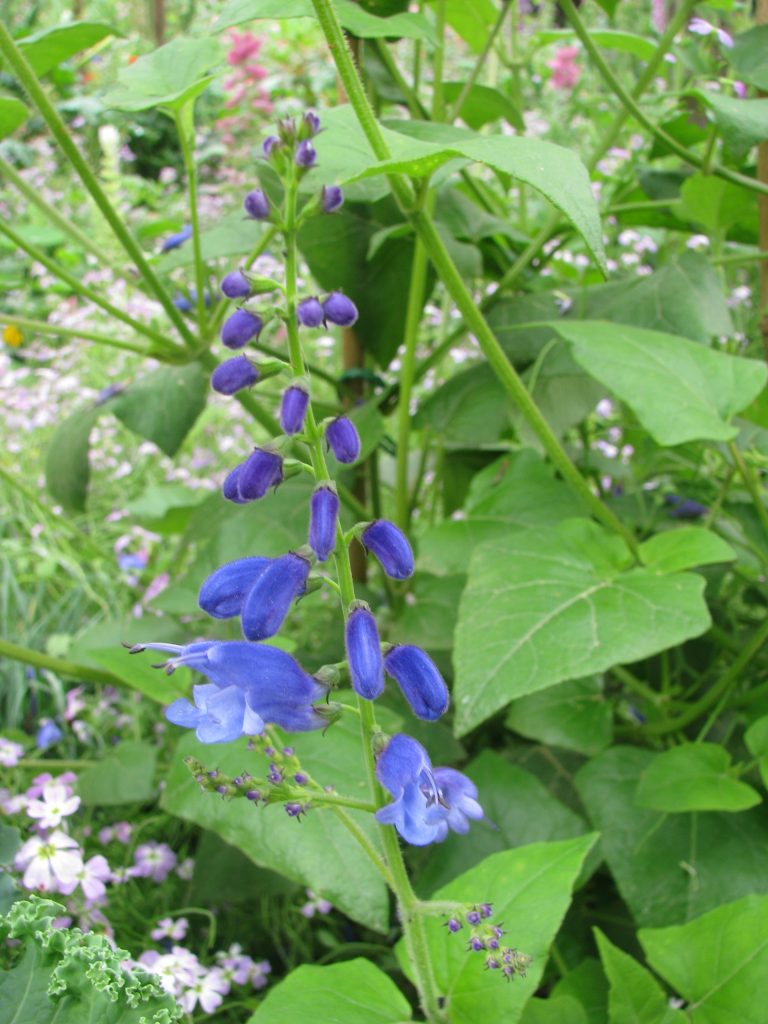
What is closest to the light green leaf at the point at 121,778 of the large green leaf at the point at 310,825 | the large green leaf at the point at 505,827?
the large green leaf at the point at 310,825

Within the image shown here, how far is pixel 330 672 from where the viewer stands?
92 cm

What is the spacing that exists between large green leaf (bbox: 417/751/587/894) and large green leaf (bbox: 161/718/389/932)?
25cm

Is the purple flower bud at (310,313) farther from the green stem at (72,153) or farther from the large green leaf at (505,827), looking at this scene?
the large green leaf at (505,827)

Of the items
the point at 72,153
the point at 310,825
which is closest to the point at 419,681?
the point at 310,825

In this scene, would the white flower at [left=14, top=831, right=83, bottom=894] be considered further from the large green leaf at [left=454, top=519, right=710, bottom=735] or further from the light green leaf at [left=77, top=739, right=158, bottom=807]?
the large green leaf at [left=454, top=519, right=710, bottom=735]

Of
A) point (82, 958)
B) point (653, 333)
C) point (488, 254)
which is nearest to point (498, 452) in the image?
point (488, 254)

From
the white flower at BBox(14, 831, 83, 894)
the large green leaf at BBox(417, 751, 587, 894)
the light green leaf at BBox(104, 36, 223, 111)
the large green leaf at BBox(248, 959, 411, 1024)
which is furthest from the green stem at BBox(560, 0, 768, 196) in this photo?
Result: the white flower at BBox(14, 831, 83, 894)

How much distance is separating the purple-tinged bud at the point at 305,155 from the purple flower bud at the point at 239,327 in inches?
6.8

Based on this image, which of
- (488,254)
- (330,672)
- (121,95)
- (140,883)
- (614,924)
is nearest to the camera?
(330,672)

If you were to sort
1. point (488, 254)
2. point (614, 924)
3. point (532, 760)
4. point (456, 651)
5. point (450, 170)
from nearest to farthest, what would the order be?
point (450, 170) → point (456, 651) → point (614, 924) → point (532, 760) → point (488, 254)

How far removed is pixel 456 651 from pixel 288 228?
0.67 m

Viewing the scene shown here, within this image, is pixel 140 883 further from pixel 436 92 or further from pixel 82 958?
pixel 436 92

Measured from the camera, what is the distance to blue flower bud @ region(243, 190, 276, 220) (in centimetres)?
103

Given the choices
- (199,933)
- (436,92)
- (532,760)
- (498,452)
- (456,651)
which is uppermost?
(436,92)
